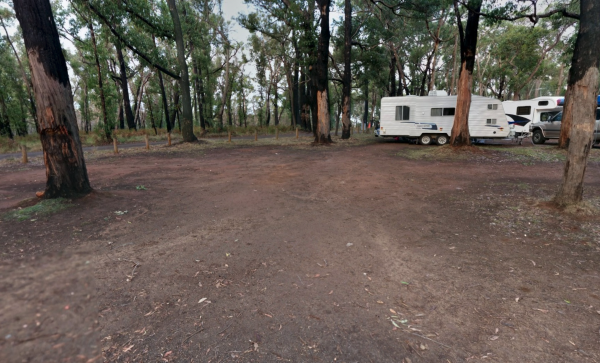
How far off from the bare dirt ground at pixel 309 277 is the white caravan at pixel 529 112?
1895 cm

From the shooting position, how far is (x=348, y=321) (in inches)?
112

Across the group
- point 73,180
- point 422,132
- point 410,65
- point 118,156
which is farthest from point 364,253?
point 410,65

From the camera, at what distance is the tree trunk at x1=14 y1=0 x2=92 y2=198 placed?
227 inches

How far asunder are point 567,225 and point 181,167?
11.1m

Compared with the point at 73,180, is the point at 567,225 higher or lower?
lower

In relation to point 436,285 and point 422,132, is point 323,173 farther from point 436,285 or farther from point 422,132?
point 422,132

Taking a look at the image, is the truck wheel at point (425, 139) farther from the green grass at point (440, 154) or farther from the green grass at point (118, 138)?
the green grass at point (118, 138)

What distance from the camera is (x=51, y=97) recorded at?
5867 mm

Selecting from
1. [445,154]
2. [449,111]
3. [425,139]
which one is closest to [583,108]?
[445,154]

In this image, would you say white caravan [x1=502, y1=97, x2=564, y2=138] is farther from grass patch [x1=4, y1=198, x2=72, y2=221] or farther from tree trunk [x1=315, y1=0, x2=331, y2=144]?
grass patch [x1=4, y1=198, x2=72, y2=221]

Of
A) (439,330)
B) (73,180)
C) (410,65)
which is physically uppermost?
(410,65)

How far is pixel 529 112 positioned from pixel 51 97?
93.3 ft

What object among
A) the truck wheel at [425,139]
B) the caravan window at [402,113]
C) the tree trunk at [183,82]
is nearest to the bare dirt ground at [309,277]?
the truck wheel at [425,139]

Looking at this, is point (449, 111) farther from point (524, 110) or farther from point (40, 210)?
point (40, 210)
